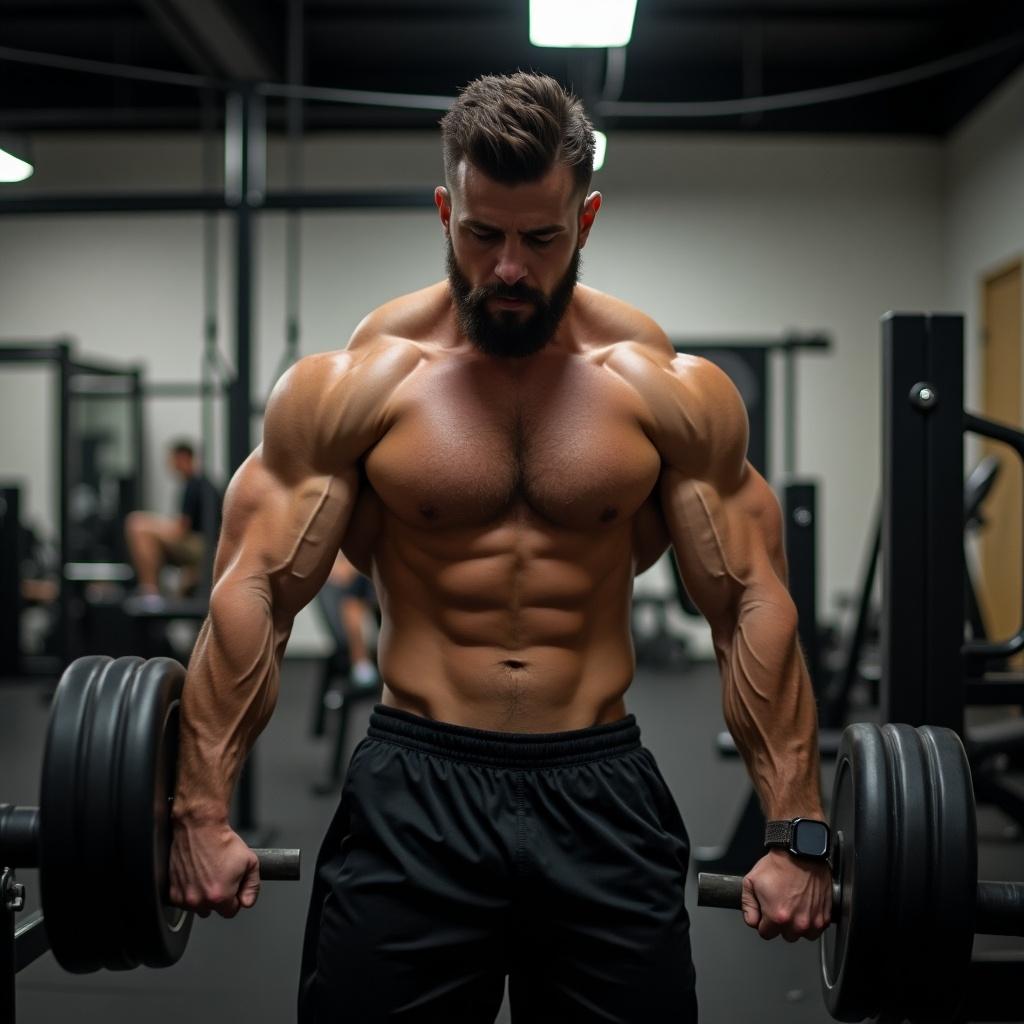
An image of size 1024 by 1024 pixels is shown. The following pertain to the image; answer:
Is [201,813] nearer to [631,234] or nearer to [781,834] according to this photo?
[781,834]

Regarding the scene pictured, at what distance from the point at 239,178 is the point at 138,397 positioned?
307 centimetres

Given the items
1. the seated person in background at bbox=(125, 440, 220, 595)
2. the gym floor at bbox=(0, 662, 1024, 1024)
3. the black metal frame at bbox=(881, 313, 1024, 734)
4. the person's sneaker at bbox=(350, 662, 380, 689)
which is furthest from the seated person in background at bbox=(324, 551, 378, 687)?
the black metal frame at bbox=(881, 313, 1024, 734)

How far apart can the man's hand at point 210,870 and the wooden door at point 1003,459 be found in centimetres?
507

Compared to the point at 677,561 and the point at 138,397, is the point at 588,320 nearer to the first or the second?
the point at 677,561

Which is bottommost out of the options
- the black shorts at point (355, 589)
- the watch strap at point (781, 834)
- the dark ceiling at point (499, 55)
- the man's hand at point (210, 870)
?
the man's hand at point (210, 870)

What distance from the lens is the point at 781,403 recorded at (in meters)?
6.81

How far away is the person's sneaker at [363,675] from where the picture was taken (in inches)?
154

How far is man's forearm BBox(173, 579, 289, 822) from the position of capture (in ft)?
3.96

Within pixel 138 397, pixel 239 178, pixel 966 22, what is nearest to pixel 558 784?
pixel 239 178

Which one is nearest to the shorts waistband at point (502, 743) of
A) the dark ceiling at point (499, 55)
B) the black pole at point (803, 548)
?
the black pole at point (803, 548)

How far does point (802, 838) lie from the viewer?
1200 millimetres

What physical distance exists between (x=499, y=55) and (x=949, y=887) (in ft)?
19.2

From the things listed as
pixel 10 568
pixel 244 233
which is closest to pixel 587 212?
pixel 244 233

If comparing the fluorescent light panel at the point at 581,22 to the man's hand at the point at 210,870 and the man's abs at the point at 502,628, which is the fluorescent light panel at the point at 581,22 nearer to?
the man's abs at the point at 502,628
